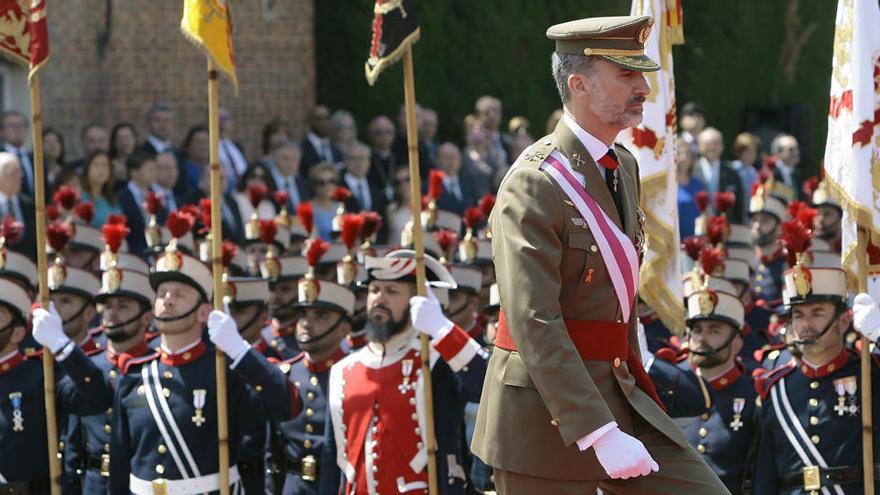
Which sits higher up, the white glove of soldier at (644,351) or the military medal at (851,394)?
the white glove of soldier at (644,351)

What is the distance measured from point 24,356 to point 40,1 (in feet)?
5.29

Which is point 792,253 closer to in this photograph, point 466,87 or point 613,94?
point 613,94

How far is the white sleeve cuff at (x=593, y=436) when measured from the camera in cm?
500

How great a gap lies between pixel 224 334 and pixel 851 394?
2537 millimetres

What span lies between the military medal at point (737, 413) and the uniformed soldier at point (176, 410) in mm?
1874

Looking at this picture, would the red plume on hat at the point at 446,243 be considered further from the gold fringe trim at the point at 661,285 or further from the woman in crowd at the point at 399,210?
the woman in crowd at the point at 399,210

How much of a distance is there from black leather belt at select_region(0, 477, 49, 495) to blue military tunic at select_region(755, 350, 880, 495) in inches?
123

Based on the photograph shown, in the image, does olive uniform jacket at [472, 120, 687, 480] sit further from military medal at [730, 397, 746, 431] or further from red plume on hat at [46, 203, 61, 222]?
red plume on hat at [46, 203, 61, 222]

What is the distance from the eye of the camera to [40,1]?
309 inches

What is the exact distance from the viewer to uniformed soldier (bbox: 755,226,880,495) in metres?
7.35

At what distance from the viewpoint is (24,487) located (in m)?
8.00

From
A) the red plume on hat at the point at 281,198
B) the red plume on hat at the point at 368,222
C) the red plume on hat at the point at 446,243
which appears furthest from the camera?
the red plume on hat at the point at 281,198

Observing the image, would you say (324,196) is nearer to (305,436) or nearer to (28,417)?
(305,436)

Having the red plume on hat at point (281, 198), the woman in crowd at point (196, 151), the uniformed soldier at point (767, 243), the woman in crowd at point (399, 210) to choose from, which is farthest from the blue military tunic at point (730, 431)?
the woman in crowd at point (196, 151)
